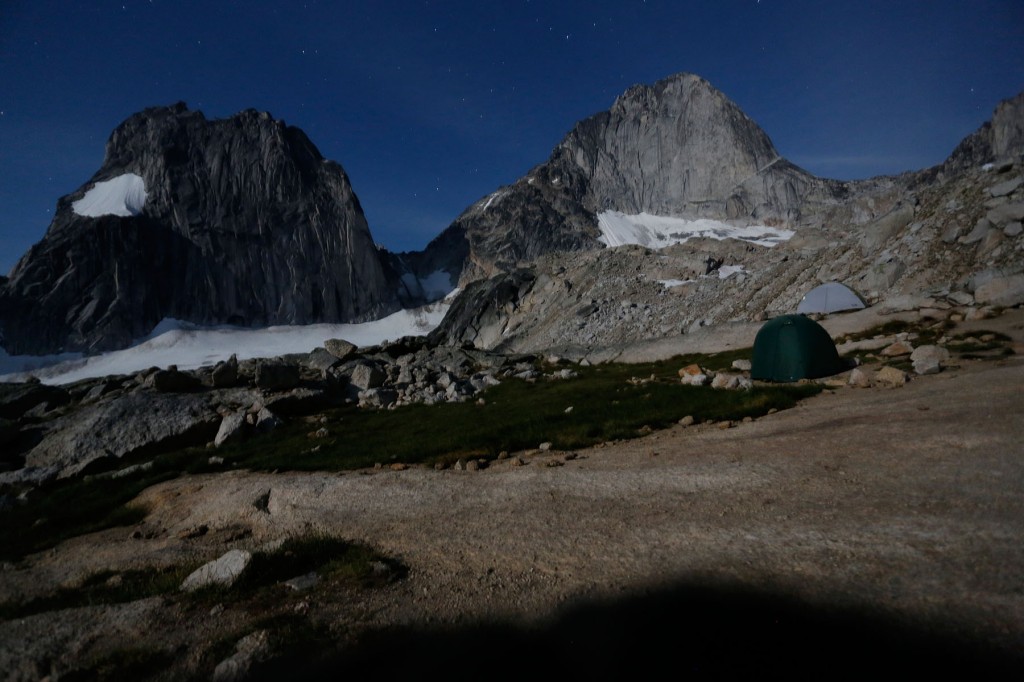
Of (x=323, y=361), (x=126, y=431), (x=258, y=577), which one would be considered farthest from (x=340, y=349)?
(x=258, y=577)

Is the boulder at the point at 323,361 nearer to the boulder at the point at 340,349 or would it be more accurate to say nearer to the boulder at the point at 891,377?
the boulder at the point at 340,349

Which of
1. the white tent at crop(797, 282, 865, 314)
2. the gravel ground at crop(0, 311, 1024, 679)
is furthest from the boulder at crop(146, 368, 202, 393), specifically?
the white tent at crop(797, 282, 865, 314)

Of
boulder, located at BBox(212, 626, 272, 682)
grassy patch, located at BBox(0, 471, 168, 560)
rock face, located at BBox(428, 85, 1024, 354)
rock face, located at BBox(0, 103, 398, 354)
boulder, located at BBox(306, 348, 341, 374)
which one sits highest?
rock face, located at BBox(0, 103, 398, 354)

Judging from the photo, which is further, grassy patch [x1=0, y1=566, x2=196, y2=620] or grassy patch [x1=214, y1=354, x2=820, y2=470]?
grassy patch [x1=214, y1=354, x2=820, y2=470]

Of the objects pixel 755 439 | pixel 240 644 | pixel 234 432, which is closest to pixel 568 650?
pixel 240 644

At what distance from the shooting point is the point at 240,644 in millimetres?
4379

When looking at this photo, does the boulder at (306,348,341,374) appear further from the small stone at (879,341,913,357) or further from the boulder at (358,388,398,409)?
the small stone at (879,341,913,357)

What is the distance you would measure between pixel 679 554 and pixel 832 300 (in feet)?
145

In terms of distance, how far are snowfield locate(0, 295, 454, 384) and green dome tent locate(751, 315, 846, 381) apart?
6026 inches

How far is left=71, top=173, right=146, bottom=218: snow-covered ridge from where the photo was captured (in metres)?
169

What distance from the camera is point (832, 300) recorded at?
134 feet

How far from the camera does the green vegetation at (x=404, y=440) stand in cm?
1142

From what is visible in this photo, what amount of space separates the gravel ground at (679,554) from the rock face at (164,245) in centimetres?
20259

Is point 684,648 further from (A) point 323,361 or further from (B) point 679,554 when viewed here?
(A) point 323,361
